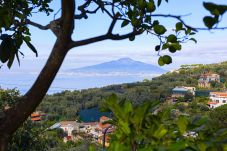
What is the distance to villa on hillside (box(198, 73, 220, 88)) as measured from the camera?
9631cm

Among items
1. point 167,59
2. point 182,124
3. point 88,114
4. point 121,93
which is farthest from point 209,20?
point 121,93

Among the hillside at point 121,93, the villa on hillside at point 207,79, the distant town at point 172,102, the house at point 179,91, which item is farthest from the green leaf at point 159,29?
the villa on hillside at point 207,79

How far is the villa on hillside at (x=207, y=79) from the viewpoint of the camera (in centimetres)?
9631

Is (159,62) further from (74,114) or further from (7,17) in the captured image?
(74,114)

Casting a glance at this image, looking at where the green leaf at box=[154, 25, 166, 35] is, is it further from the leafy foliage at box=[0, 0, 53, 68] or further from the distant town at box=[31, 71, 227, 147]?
the distant town at box=[31, 71, 227, 147]

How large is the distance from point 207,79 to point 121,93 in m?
29.9

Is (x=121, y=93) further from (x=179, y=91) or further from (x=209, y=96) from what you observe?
(x=209, y=96)

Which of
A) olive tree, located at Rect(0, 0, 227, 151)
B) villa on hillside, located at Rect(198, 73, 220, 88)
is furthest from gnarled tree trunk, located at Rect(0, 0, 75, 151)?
villa on hillside, located at Rect(198, 73, 220, 88)

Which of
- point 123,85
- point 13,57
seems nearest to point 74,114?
point 123,85

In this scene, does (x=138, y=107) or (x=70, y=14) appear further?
(x=70, y=14)

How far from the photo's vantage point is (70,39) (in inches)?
83.0

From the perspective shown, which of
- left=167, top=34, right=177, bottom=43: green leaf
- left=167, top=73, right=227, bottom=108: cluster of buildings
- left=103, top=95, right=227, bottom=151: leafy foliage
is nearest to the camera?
left=103, top=95, right=227, bottom=151: leafy foliage

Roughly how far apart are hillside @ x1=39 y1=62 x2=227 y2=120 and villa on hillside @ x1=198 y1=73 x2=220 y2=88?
56.3 inches

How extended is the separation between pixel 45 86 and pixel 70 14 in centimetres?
36
